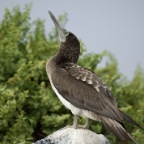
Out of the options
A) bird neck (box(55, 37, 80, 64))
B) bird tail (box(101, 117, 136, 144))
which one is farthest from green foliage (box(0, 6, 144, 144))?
bird tail (box(101, 117, 136, 144))

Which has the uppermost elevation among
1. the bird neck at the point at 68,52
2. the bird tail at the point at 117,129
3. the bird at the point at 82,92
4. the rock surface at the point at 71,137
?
the bird neck at the point at 68,52

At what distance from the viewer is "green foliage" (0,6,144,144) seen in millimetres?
12102

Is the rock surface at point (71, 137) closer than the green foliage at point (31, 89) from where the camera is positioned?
Yes

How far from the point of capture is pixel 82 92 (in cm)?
941

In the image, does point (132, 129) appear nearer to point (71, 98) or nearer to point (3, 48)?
point (3, 48)

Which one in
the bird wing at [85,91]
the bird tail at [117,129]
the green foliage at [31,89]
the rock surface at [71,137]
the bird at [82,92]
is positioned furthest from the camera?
the green foliage at [31,89]

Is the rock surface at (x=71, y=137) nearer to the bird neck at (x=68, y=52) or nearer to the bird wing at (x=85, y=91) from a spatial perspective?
the bird wing at (x=85, y=91)

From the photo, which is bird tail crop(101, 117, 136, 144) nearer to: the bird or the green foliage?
the bird

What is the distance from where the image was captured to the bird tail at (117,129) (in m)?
8.73

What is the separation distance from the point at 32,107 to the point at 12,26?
2.73 meters

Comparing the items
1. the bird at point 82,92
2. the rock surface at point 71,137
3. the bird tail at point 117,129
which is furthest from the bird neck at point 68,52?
the bird tail at point 117,129

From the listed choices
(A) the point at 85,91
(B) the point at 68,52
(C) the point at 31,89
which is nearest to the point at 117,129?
(A) the point at 85,91

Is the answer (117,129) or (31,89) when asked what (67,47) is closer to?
(117,129)

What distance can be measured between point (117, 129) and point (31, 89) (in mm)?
4799
